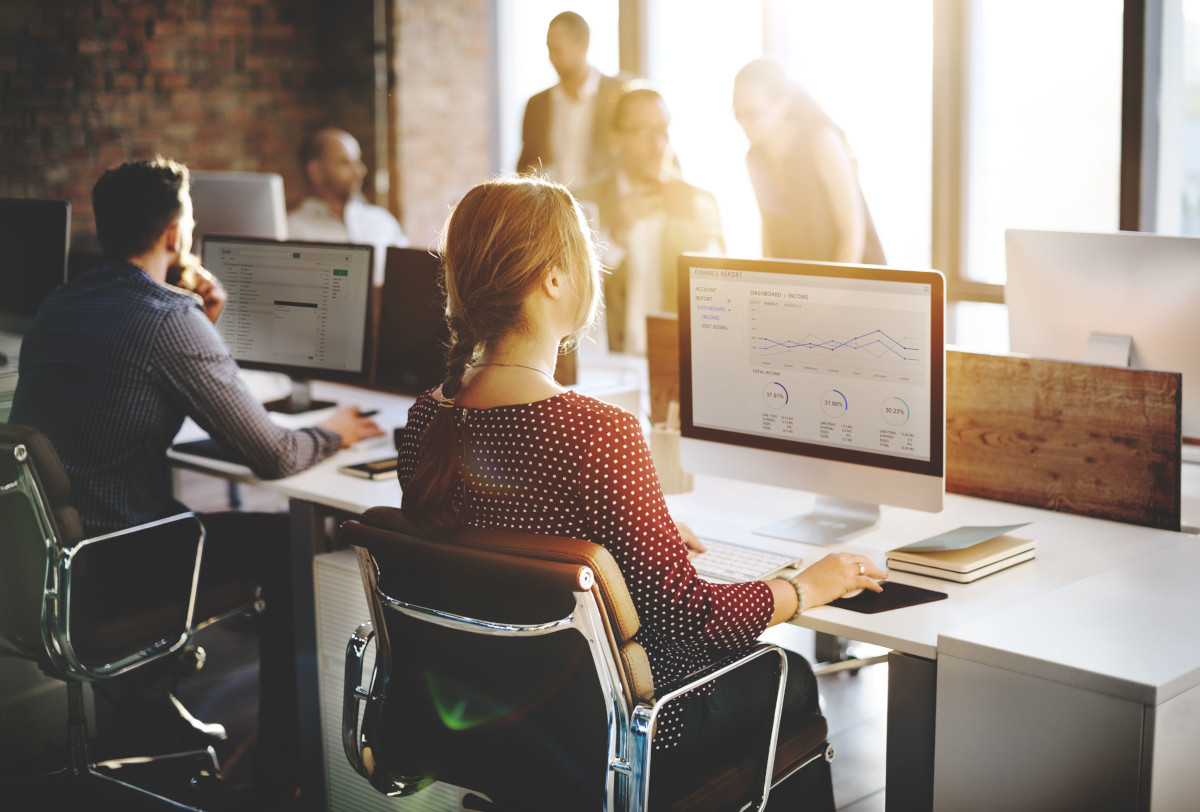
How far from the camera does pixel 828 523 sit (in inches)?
87.1

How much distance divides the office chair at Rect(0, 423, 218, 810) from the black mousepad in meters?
1.39

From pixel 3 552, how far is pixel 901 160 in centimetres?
365

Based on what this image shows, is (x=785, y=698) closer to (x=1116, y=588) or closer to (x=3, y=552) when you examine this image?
(x=1116, y=588)

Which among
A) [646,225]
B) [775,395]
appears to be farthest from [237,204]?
[775,395]

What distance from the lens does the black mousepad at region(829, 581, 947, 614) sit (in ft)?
5.81

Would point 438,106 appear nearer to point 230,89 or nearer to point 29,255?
point 230,89

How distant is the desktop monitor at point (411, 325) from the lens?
2947 millimetres

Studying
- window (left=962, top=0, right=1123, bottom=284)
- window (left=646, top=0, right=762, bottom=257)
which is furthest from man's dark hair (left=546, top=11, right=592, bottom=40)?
window (left=962, top=0, right=1123, bottom=284)

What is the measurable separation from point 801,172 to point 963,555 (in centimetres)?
250

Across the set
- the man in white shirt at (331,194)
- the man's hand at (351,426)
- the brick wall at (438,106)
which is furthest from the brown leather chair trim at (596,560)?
the brick wall at (438,106)

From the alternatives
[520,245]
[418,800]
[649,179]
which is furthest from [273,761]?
[649,179]

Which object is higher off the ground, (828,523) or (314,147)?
(314,147)

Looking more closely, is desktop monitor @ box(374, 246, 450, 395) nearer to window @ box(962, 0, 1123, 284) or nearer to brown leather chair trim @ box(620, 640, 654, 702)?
brown leather chair trim @ box(620, 640, 654, 702)

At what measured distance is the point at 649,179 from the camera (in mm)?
4062
